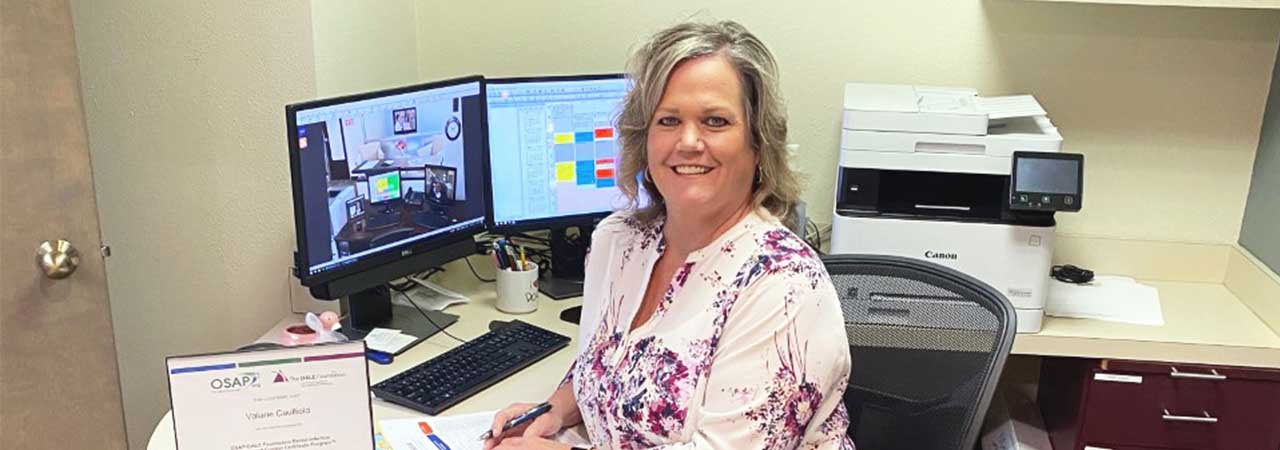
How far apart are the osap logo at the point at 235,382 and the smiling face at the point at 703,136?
0.61 metres

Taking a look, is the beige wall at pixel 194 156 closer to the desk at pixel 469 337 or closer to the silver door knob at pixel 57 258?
the desk at pixel 469 337

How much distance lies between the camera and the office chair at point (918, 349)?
1.53m

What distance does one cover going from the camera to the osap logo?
135 cm

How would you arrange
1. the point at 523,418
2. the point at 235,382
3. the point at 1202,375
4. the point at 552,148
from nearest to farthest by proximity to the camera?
the point at 235,382 → the point at 523,418 → the point at 1202,375 → the point at 552,148

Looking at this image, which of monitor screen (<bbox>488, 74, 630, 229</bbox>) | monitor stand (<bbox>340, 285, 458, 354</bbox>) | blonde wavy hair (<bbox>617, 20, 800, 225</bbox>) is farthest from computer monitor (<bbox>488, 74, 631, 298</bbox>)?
blonde wavy hair (<bbox>617, 20, 800, 225</bbox>)

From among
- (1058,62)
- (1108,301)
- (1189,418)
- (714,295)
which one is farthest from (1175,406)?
(714,295)

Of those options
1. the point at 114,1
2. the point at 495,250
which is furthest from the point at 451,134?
the point at 114,1

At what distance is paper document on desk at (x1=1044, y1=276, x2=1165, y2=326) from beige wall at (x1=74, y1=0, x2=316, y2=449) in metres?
1.59

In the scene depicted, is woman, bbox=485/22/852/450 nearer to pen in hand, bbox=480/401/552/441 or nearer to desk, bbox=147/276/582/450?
pen in hand, bbox=480/401/552/441

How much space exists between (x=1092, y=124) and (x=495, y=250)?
54.8 inches

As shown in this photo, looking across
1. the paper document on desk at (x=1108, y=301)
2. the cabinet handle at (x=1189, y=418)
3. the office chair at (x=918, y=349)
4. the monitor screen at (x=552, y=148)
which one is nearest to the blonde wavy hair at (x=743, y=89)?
the office chair at (x=918, y=349)

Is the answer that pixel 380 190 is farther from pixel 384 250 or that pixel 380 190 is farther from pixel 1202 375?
pixel 1202 375

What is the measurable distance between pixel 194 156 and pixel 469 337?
2.17ft

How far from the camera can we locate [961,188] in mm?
2154
